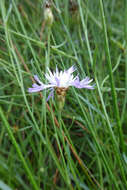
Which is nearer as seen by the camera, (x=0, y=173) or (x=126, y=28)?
(x=126, y=28)

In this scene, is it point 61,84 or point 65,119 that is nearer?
point 61,84

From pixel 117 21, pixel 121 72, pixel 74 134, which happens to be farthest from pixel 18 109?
pixel 117 21

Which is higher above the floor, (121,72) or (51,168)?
(121,72)

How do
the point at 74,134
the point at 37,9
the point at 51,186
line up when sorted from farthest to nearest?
1. the point at 37,9
2. the point at 74,134
3. the point at 51,186

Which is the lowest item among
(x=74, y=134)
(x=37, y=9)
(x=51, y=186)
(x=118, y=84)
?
(x=51, y=186)

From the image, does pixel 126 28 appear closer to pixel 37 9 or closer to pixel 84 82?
pixel 84 82

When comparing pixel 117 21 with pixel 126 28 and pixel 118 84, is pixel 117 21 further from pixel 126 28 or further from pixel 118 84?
pixel 126 28

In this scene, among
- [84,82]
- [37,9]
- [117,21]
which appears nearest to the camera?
[84,82]
